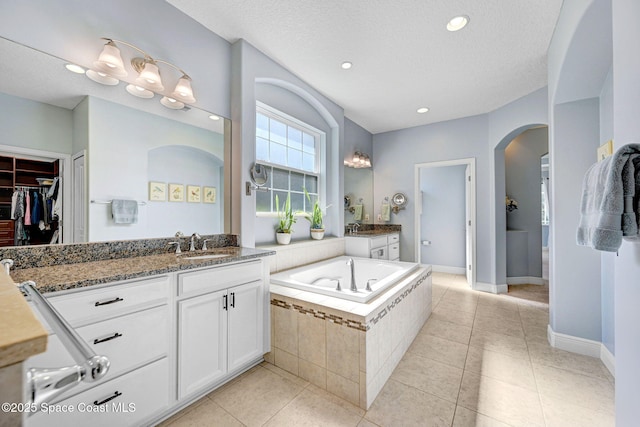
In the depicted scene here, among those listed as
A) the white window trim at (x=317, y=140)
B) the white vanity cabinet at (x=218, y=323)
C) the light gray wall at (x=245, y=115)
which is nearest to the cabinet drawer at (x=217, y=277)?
the white vanity cabinet at (x=218, y=323)

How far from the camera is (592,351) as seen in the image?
212 centimetres

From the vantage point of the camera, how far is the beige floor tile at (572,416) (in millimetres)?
1451

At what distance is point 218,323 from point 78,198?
45.3 inches

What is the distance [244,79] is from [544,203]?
348 inches

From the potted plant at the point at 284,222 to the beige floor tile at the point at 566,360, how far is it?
2.41 meters

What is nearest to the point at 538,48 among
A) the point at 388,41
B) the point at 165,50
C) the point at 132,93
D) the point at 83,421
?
the point at 388,41

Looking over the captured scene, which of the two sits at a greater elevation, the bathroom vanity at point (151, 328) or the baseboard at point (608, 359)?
the bathroom vanity at point (151, 328)

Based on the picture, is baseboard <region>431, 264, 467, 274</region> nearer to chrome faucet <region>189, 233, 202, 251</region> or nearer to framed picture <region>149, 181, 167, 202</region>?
chrome faucet <region>189, 233, 202, 251</region>

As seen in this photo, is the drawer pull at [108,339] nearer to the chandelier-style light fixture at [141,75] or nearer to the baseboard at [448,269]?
the chandelier-style light fixture at [141,75]

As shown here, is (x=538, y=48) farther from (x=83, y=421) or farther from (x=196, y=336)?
(x=83, y=421)

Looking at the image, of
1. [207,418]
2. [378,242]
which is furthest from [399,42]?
[207,418]

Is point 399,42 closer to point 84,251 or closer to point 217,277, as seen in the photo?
point 217,277

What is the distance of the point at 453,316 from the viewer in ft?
9.55

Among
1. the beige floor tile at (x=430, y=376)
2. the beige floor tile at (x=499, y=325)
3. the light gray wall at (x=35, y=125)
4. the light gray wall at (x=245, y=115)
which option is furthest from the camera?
the beige floor tile at (x=499, y=325)
